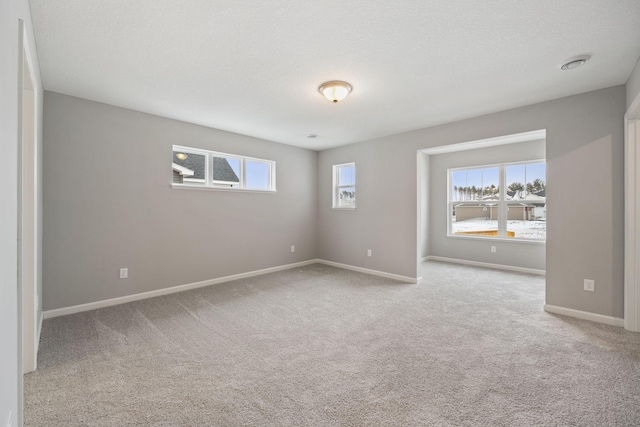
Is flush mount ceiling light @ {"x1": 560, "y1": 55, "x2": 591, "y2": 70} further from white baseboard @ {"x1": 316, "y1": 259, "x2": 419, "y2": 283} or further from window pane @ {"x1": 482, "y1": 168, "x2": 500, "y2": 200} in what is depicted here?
window pane @ {"x1": 482, "y1": 168, "x2": 500, "y2": 200}

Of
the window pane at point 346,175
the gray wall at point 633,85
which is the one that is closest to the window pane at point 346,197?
the window pane at point 346,175

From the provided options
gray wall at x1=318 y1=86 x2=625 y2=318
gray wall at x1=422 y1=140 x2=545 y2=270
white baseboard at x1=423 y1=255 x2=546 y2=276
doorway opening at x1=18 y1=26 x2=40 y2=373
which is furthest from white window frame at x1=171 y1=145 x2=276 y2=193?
white baseboard at x1=423 y1=255 x2=546 y2=276

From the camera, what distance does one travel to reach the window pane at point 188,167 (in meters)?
4.22

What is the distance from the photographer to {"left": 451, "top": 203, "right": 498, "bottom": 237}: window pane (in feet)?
Answer: 19.7

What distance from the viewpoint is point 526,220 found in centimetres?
563

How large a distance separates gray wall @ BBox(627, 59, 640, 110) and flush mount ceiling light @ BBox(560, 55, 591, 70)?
461mm

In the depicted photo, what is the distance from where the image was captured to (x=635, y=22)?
6.42 ft

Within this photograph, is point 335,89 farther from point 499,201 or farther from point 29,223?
point 499,201

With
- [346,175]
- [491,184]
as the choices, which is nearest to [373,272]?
[346,175]

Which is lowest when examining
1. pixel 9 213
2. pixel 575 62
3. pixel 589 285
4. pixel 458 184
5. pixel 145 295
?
pixel 145 295

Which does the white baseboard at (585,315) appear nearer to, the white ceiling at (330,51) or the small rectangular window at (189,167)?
the white ceiling at (330,51)

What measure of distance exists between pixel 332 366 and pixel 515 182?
544 centimetres

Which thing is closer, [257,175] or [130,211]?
[130,211]

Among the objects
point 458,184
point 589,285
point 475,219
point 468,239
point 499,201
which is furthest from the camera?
point 458,184
